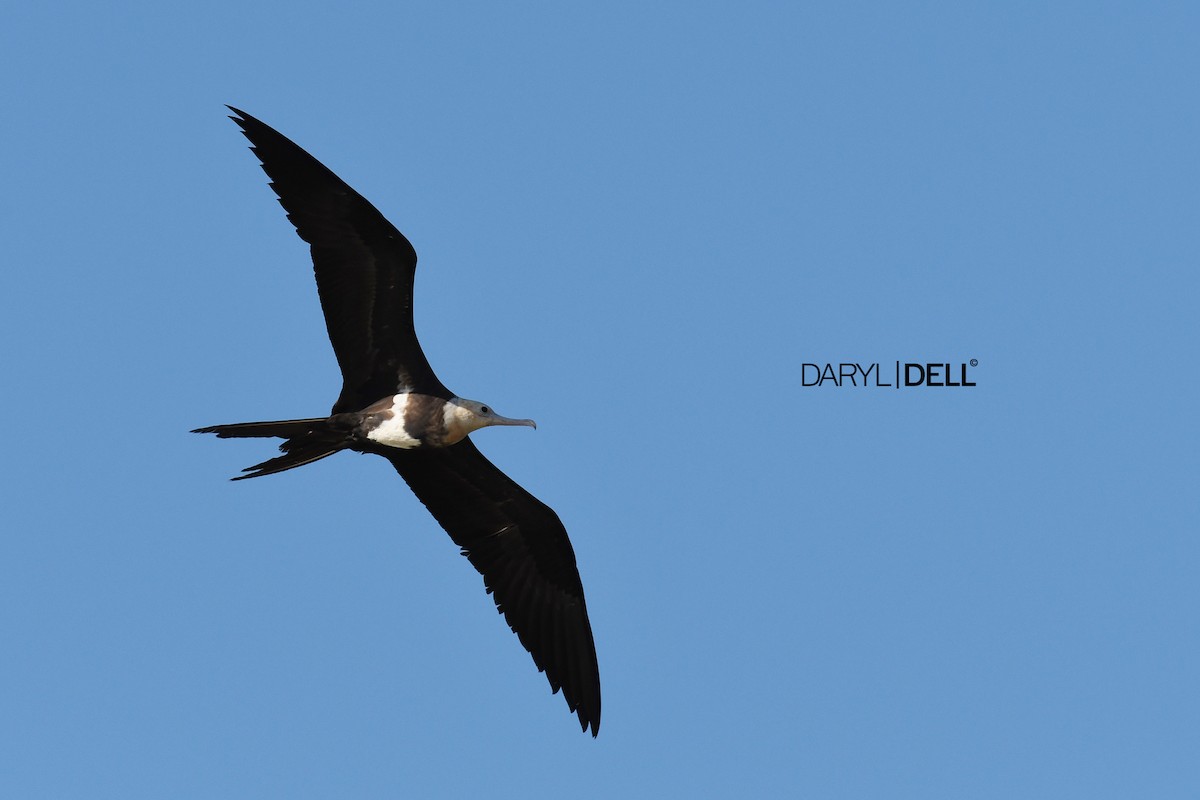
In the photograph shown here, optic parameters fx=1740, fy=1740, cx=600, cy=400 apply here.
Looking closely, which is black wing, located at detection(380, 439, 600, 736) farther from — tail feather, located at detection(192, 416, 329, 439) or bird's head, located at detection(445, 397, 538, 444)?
tail feather, located at detection(192, 416, 329, 439)

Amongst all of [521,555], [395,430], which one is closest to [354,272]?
[395,430]

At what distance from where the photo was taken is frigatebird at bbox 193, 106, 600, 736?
1007 cm

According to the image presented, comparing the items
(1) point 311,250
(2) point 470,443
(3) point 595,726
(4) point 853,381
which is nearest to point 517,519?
(2) point 470,443

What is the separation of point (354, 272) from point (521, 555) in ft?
7.57

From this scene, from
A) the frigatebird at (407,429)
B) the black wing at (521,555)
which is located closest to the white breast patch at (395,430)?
the frigatebird at (407,429)

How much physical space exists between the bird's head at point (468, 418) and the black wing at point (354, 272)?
131mm

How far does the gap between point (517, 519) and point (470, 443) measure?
0.66 meters

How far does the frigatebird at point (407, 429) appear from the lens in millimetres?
10070

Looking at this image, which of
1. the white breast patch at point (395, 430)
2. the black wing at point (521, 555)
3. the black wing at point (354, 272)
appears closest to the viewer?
the black wing at point (354, 272)

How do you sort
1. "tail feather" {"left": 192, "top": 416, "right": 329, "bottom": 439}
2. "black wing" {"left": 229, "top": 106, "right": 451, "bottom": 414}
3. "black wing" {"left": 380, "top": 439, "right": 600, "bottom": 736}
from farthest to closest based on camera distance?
"black wing" {"left": 380, "top": 439, "right": 600, "bottom": 736} → "black wing" {"left": 229, "top": 106, "right": 451, "bottom": 414} → "tail feather" {"left": 192, "top": 416, "right": 329, "bottom": 439}

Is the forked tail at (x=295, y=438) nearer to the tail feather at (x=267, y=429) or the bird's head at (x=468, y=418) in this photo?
the tail feather at (x=267, y=429)

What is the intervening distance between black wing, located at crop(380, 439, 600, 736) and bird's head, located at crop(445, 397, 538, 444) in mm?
487

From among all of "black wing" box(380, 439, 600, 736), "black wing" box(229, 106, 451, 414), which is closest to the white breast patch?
"black wing" box(229, 106, 451, 414)

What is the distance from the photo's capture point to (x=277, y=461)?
9969 mm
